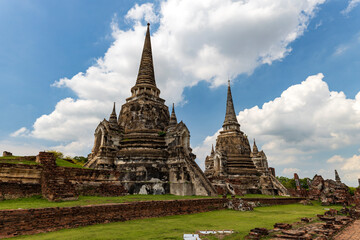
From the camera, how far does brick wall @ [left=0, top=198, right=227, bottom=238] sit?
6949 mm

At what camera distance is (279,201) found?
20.8m

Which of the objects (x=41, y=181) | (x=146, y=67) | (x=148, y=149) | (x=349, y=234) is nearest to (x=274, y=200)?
(x=148, y=149)

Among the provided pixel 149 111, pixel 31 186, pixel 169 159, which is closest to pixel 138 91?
pixel 149 111

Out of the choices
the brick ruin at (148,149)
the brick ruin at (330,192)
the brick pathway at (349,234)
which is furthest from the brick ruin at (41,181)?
the brick ruin at (330,192)

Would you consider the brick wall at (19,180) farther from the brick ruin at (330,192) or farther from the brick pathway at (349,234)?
the brick ruin at (330,192)

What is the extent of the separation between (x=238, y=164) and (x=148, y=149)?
15.5m

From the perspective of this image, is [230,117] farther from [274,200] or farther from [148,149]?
[148,149]

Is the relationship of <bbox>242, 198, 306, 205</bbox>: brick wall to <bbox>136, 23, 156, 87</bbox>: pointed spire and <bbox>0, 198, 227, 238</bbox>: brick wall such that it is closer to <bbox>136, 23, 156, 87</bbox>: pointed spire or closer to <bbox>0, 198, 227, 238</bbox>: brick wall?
<bbox>0, 198, 227, 238</bbox>: brick wall

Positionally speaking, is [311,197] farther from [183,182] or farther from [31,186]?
[31,186]

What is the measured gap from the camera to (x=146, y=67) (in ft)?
90.1

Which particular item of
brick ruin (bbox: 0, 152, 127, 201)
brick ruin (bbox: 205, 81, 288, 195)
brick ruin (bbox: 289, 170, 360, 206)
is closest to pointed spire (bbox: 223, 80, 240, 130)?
brick ruin (bbox: 205, 81, 288, 195)

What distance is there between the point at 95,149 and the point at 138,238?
56.9 ft

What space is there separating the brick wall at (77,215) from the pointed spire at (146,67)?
1728 centimetres

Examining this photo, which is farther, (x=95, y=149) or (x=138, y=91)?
(x=138, y=91)
